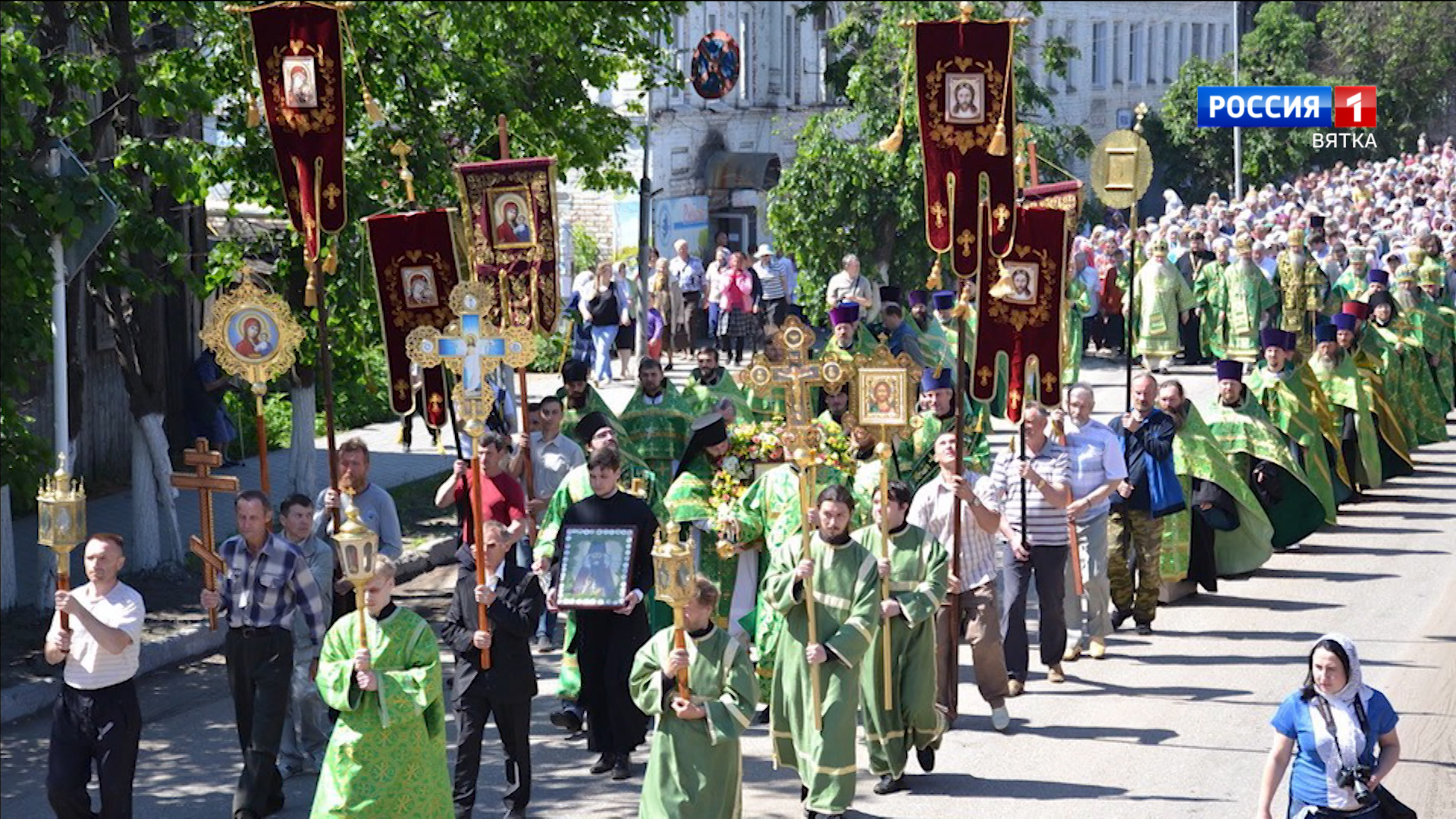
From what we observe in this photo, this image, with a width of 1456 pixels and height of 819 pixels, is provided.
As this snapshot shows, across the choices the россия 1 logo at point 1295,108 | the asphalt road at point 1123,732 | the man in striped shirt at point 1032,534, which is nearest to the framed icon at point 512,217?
the asphalt road at point 1123,732

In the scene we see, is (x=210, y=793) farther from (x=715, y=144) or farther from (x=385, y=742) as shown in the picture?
(x=715, y=144)

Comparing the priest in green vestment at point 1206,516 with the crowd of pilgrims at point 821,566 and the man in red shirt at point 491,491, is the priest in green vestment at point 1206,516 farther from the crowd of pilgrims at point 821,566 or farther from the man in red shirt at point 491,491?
the man in red shirt at point 491,491

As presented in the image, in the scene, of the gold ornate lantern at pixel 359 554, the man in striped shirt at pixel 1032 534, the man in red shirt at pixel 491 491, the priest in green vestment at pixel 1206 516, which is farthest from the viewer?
the priest in green vestment at pixel 1206 516

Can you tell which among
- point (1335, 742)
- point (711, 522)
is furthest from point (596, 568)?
point (1335, 742)

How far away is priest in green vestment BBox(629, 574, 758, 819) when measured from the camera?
970 cm

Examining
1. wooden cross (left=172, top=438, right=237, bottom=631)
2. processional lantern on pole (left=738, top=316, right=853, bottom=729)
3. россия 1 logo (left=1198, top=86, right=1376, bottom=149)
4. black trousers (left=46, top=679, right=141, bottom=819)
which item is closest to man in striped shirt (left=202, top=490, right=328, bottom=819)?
black trousers (left=46, top=679, right=141, bottom=819)

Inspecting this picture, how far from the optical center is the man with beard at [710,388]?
15844 millimetres

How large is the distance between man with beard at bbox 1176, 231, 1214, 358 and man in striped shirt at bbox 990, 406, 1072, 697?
16169 mm

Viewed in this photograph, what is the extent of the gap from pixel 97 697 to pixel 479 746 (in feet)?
5.84

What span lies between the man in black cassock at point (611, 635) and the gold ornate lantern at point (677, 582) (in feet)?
6.83

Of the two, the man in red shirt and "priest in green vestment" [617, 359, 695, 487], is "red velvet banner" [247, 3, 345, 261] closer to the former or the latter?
the man in red shirt

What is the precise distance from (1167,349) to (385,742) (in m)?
19.5

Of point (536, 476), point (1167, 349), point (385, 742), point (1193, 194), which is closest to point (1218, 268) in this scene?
point (1167, 349)

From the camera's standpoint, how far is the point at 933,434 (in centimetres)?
1441
